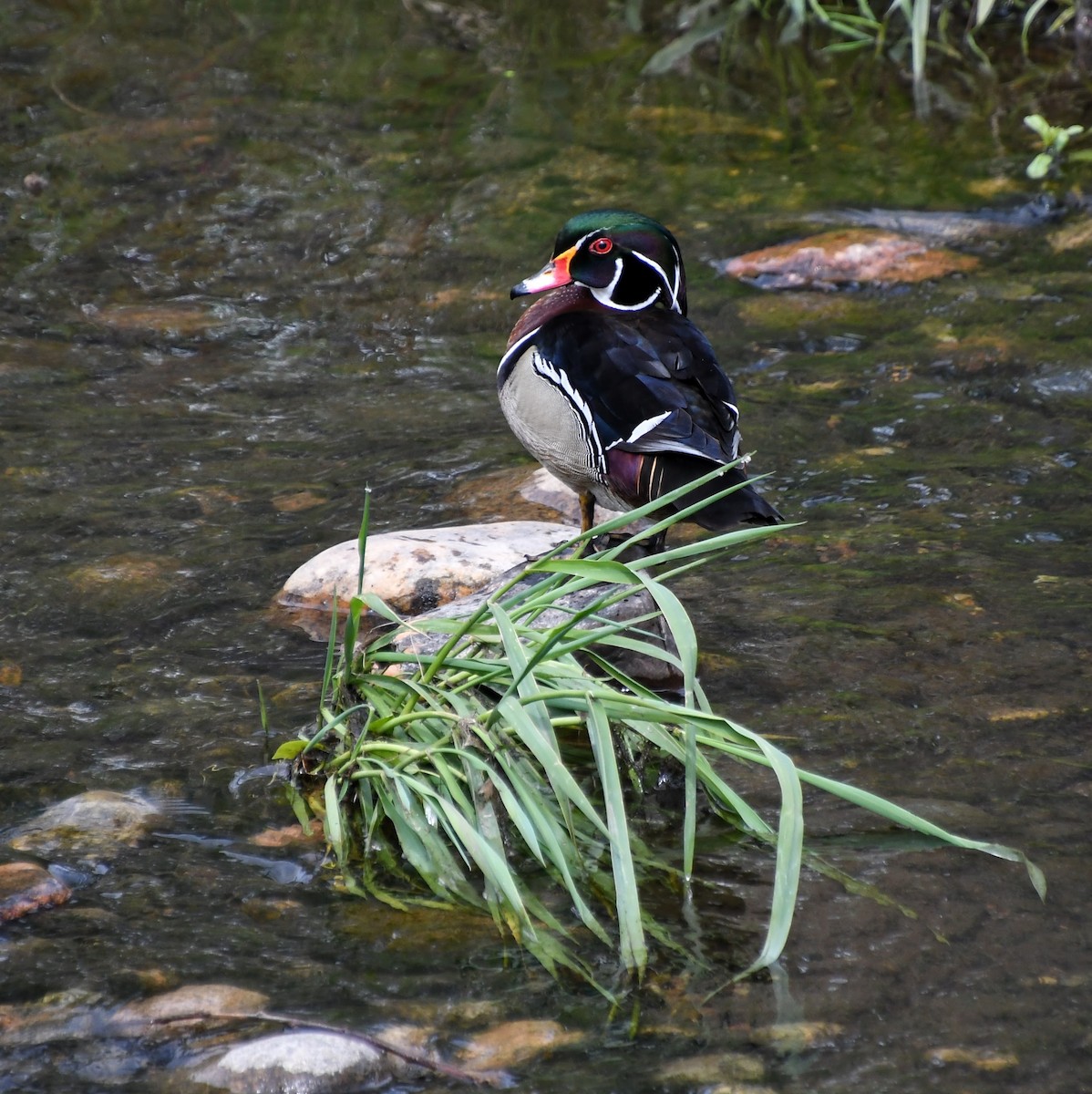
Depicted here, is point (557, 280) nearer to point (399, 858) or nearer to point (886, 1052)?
point (399, 858)

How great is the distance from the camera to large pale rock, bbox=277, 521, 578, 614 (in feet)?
14.5

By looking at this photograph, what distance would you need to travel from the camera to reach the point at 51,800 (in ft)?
11.0

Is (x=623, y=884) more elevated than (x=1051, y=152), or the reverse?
(x=1051, y=152)

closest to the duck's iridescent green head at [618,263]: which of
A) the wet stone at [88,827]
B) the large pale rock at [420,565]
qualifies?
the large pale rock at [420,565]

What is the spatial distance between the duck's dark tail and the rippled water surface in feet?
1.70

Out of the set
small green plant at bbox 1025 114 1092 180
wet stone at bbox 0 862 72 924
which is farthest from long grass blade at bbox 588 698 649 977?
small green plant at bbox 1025 114 1092 180

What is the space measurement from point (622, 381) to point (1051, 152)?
5.23 meters

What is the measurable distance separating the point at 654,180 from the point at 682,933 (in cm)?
640

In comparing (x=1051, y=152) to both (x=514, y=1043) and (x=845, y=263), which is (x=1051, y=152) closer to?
(x=845, y=263)

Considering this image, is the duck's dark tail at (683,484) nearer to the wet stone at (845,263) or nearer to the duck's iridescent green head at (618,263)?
the duck's iridescent green head at (618,263)

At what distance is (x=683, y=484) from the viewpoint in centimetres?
388

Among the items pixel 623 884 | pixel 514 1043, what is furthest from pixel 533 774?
pixel 514 1043

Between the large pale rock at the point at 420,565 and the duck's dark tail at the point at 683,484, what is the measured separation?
0.57 meters

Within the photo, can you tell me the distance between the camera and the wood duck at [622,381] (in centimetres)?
387
